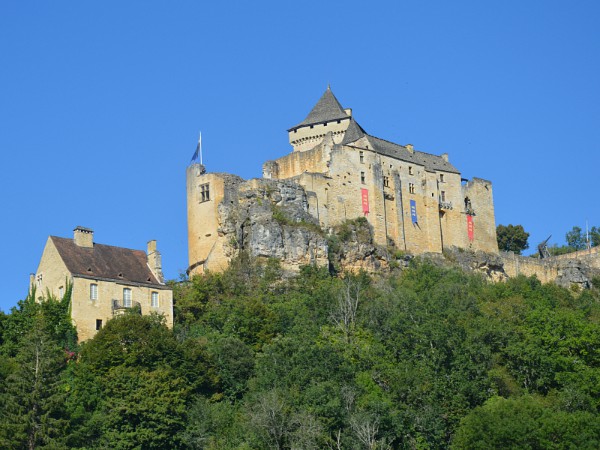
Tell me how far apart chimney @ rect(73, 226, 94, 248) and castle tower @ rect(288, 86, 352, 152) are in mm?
20818

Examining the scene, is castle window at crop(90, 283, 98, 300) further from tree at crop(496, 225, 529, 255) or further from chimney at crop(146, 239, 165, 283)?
tree at crop(496, 225, 529, 255)

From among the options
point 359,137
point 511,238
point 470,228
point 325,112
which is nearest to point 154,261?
point 359,137

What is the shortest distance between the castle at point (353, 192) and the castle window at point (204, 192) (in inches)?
2.1

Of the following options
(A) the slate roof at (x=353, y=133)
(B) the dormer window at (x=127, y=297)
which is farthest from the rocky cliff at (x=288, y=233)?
(B) the dormer window at (x=127, y=297)

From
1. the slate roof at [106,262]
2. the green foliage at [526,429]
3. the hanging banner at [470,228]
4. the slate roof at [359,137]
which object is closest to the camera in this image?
the green foliage at [526,429]

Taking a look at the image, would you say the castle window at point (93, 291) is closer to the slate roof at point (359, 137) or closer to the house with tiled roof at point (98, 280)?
the house with tiled roof at point (98, 280)

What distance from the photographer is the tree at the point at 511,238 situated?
317 feet

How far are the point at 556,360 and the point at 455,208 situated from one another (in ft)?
86.6

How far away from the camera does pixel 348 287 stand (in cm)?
5944

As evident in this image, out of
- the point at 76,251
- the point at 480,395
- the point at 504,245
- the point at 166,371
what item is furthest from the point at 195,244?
the point at 504,245

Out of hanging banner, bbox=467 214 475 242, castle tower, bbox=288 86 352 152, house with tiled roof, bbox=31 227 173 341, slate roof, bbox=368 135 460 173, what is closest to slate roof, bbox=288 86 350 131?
castle tower, bbox=288 86 352 152

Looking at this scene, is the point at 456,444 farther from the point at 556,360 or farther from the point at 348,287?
the point at 348,287

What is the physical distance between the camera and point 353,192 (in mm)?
72312

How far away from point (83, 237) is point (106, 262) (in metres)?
1.78
